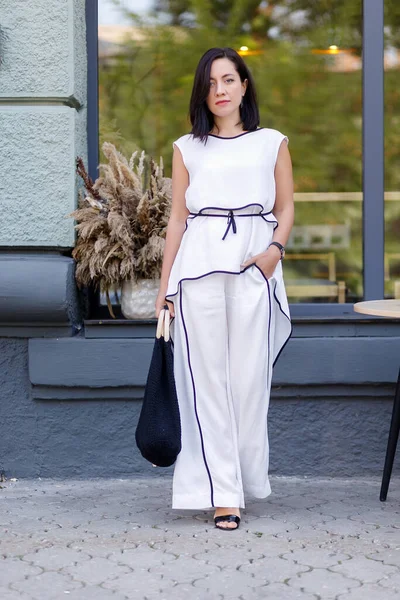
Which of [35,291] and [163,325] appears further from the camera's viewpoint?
[35,291]

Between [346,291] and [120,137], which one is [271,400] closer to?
[346,291]

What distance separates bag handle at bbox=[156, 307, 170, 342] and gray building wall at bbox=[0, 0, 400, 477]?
865mm

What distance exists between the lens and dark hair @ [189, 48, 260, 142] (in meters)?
3.87

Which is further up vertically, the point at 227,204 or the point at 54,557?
the point at 227,204

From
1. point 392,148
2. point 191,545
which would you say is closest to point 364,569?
point 191,545

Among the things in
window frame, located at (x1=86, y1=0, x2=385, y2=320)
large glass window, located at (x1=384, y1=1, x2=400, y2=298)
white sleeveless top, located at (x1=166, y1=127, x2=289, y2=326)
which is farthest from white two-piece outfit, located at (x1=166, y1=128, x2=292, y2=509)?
large glass window, located at (x1=384, y1=1, x2=400, y2=298)

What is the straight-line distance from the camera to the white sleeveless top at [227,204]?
3.82 m

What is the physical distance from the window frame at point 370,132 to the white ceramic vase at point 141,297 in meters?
0.37

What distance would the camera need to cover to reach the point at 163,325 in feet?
12.7

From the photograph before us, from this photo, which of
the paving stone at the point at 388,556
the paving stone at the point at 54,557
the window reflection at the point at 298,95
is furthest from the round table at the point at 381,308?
the paving stone at the point at 54,557

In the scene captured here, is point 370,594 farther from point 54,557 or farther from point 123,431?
point 123,431

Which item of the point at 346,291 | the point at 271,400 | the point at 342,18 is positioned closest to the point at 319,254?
the point at 346,291

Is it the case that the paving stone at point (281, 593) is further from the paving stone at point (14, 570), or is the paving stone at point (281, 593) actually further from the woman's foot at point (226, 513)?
the paving stone at point (14, 570)

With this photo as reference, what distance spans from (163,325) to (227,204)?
539 mm
